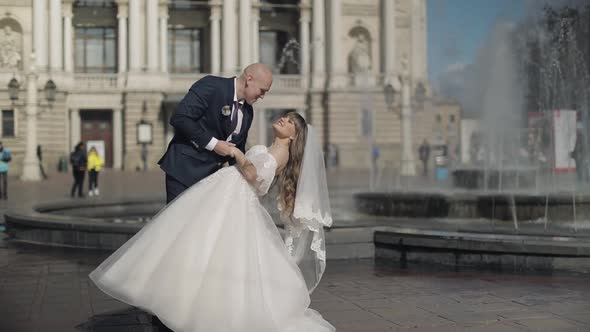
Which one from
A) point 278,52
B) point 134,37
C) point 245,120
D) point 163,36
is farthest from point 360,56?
point 245,120

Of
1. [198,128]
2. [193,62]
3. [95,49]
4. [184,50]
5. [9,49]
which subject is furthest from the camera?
[193,62]

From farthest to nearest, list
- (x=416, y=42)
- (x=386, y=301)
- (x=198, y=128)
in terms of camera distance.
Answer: (x=416, y=42), (x=386, y=301), (x=198, y=128)

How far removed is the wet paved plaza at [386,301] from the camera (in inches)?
214

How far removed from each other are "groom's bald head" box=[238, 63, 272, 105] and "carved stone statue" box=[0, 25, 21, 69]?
1583 inches

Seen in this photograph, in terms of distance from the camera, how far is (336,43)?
1839 inches

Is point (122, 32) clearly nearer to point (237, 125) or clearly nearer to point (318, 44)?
point (318, 44)

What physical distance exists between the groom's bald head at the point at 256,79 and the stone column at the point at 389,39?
140 ft

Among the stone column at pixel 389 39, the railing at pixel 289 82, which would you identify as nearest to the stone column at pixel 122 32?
the railing at pixel 289 82

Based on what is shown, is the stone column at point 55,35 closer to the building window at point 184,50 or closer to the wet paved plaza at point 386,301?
the building window at point 184,50

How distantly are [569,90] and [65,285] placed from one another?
33.5 metres

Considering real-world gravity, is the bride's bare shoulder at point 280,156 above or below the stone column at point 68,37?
below

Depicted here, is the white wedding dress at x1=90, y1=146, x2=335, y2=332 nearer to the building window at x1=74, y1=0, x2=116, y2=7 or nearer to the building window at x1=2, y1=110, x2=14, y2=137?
the building window at x1=2, y1=110, x2=14, y2=137

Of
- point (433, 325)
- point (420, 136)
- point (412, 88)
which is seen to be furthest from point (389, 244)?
point (412, 88)

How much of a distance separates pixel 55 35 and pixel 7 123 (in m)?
5.71
